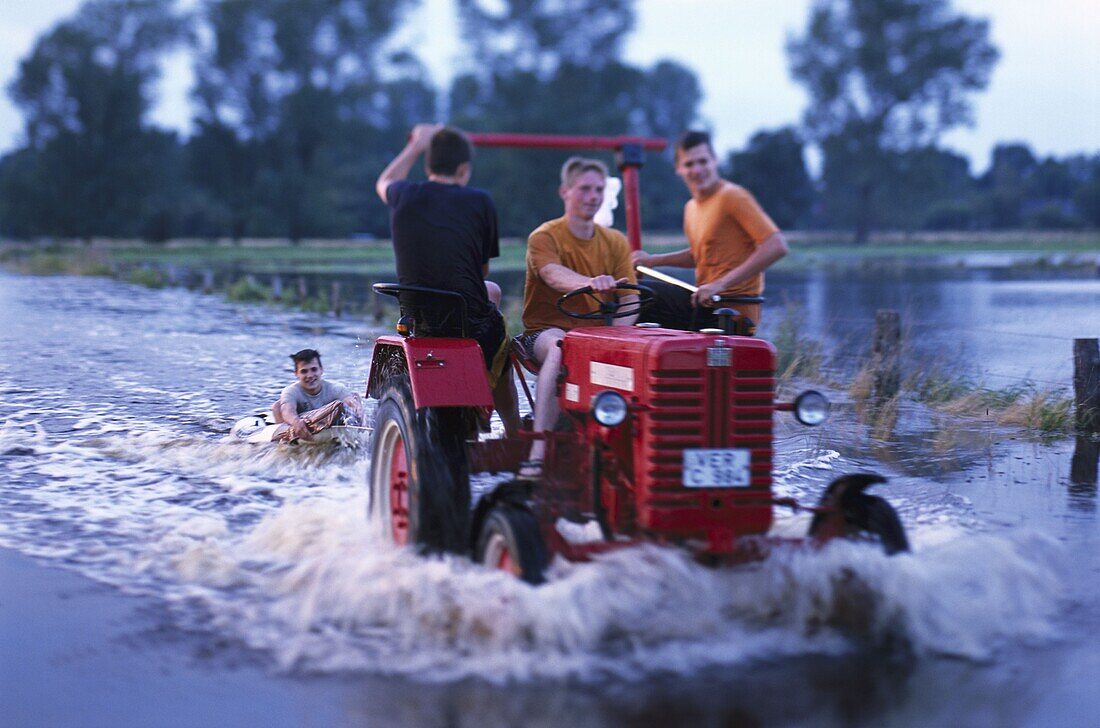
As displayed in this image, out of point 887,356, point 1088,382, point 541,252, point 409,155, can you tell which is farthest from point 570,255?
point 887,356

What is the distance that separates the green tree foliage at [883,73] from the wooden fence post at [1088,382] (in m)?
66.3

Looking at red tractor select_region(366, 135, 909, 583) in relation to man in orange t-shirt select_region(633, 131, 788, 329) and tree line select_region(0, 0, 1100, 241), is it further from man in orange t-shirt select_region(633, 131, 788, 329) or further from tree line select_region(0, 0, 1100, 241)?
tree line select_region(0, 0, 1100, 241)

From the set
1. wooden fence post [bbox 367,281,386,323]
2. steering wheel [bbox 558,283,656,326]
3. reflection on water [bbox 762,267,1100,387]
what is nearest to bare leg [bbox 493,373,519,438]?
steering wheel [bbox 558,283,656,326]

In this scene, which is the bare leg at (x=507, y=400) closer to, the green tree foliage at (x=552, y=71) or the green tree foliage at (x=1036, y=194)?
the green tree foliage at (x=552, y=71)

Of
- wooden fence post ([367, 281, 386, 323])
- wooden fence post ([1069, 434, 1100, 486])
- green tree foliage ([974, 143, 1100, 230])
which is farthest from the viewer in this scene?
green tree foliage ([974, 143, 1100, 230])

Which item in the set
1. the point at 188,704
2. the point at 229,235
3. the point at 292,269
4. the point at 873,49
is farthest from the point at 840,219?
the point at 188,704

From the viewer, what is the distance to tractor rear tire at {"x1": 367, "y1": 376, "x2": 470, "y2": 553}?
17.7 feet

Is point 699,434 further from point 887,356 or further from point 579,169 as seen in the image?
point 887,356

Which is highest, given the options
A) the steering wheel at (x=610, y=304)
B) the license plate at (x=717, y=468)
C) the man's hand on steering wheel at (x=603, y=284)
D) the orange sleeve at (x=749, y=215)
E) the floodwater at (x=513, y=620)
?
the orange sleeve at (x=749, y=215)

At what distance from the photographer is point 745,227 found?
23.2 ft

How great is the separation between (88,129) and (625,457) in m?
73.2

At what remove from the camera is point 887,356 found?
40.3ft

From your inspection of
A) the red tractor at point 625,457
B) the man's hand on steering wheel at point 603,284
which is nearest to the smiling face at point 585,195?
the red tractor at point 625,457

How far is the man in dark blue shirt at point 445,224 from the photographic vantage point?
580 cm
